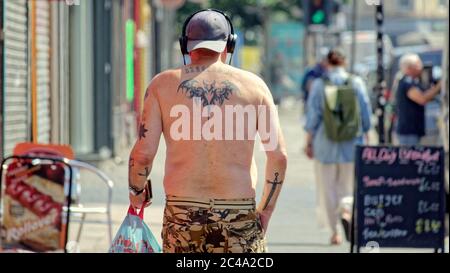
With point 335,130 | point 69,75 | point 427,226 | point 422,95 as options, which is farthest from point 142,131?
point 69,75

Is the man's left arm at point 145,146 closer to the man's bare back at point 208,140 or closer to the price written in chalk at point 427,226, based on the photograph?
the man's bare back at point 208,140

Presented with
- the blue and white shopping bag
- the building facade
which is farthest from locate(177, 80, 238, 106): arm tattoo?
the building facade

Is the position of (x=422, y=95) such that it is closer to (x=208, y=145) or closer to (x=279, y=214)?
(x=279, y=214)

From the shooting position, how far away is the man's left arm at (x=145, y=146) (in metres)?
6.14

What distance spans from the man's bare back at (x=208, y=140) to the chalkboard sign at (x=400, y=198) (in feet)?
14.0

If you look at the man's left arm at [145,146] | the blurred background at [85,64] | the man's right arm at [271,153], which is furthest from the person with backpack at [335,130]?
the man's left arm at [145,146]

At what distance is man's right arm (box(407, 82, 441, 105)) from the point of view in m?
14.7

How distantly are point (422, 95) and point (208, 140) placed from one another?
9.06 metres

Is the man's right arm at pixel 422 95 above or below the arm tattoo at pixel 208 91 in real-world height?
below

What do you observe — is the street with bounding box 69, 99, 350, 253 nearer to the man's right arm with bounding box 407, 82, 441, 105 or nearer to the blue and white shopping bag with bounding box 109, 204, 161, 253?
the man's right arm with bounding box 407, 82, 441, 105

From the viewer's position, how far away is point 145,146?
243 inches

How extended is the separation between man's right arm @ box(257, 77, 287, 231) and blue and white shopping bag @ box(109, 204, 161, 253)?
1.69 feet
